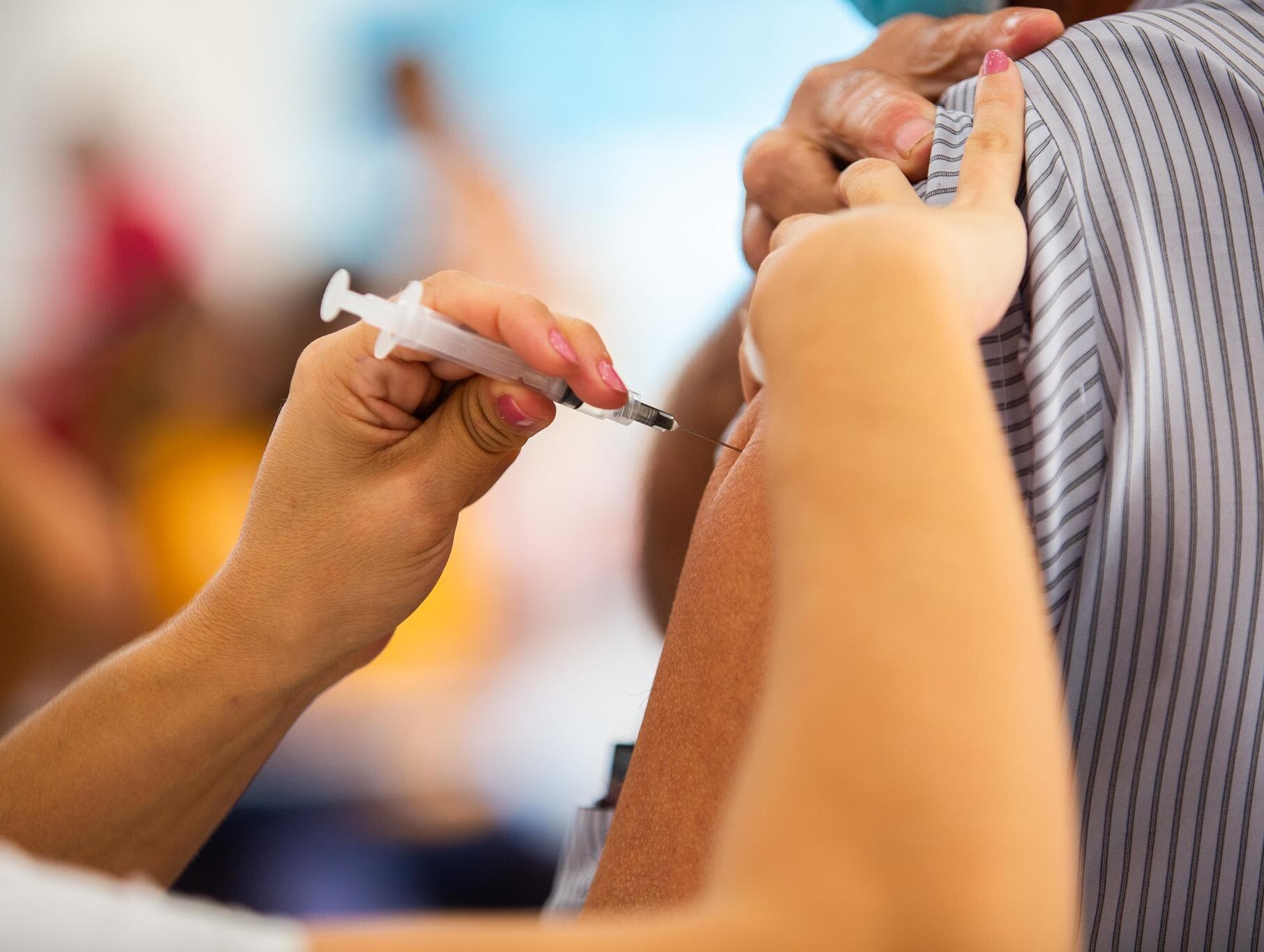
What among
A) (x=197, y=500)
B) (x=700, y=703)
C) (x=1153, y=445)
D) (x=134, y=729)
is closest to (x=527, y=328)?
(x=700, y=703)

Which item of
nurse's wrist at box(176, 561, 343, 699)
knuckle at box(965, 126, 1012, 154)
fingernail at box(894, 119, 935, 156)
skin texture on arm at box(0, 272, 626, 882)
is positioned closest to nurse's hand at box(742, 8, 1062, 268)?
fingernail at box(894, 119, 935, 156)

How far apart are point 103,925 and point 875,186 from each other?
24.7 inches

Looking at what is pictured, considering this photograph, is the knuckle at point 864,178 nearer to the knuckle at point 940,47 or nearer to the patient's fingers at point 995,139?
the patient's fingers at point 995,139

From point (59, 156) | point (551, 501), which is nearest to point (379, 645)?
point (551, 501)

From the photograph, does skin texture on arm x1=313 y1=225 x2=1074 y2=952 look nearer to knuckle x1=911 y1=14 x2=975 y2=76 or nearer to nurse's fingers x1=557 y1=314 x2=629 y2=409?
nurse's fingers x1=557 y1=314 x2=629 y2=409

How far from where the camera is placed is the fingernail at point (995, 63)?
692 mm

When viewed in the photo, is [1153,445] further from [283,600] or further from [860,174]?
[283,600]

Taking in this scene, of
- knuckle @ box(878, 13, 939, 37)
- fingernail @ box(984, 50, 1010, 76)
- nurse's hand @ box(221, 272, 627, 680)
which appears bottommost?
nurse's hand @ box(221, 272, 627, 680)

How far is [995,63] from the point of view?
696 mm

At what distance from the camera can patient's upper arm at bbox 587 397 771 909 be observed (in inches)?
26.2

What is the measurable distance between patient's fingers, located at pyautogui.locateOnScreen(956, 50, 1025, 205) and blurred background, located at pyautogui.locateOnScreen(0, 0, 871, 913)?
76 centimetres

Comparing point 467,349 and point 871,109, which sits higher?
point 871,109

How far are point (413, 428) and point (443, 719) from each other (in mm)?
775

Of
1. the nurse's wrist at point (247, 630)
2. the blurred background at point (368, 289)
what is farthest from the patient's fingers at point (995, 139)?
the blurred background at point (368, 289)
